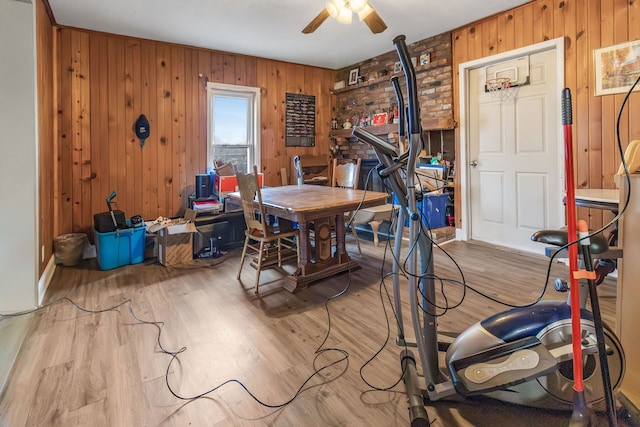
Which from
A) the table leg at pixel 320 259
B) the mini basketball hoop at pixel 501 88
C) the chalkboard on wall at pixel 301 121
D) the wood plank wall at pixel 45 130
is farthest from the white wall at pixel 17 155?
the mini basketball hoop at pixel 501 88

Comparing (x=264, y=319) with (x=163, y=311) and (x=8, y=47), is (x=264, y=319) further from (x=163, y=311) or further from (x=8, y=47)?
(x=8, y=47)

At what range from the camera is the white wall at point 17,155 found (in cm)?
240

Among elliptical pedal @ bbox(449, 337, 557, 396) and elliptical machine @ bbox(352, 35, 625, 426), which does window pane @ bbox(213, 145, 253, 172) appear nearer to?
elliptical machine @ bbox(352, 35, 625, 426)

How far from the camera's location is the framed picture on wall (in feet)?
9.53

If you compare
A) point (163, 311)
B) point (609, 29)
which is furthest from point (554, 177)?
point (163, 311)

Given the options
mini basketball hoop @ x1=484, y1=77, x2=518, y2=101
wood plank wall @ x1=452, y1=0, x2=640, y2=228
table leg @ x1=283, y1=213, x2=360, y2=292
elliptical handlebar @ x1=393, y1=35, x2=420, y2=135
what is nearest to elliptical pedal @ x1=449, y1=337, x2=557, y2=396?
elliptical handlebar @ x1=393, y1=35, x2=420, y2=135

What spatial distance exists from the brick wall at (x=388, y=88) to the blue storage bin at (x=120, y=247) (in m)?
3.34

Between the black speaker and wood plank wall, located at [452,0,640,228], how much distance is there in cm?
375

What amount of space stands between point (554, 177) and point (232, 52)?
414 centimetres

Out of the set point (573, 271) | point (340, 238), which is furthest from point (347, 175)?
point (573, 271)

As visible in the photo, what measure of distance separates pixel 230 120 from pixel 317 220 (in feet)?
8.59

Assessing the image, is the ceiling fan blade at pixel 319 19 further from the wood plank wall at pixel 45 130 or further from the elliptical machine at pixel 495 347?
the wood plank wall at pixel 45 130

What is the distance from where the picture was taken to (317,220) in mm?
3070

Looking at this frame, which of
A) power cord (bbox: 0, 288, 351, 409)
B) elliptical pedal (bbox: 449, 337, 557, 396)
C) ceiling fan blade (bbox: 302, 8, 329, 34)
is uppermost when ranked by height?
ceiling fan blade (bbox: 302, 8, 329, 34)
